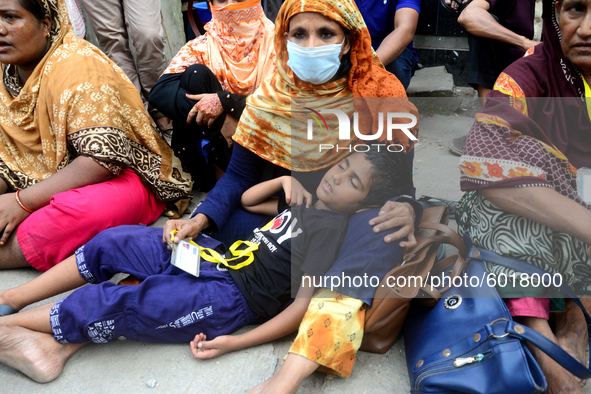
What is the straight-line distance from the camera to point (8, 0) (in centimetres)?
206

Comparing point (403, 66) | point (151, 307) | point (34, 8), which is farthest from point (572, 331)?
point (34, 8)

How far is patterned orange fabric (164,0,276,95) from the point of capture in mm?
2646

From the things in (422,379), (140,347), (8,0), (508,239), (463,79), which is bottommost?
(463,79)

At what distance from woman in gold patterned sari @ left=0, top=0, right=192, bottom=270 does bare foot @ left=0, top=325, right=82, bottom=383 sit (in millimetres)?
579

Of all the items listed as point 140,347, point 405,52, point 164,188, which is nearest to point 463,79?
point 405,52

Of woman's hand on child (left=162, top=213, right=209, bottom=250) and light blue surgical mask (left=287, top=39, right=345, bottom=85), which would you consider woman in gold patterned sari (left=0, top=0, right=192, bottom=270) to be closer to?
woman's hand on child (left=162, top=213, right=209, bottom=250)

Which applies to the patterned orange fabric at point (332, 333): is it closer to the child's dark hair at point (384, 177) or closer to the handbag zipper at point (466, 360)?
the handbag zipper at point (466, 360)

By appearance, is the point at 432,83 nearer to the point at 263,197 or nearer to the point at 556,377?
the point at 263,197

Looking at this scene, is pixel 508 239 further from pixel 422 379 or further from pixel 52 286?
pixel 52 286

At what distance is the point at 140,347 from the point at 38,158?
1271 millimetres

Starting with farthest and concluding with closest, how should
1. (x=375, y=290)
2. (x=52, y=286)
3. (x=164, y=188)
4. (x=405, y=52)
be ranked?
Result: (x=405, y=52) → (x=164, y=188) → (x=52, y=286) → (x=375, y=290)

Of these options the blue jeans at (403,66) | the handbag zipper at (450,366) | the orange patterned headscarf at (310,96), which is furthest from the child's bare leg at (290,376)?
the blue jeans at (403,66)

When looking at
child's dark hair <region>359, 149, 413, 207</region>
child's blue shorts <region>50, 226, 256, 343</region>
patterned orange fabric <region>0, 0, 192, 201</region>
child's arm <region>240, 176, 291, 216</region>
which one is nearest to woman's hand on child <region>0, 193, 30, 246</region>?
patterned orange fabric <region>0, 0, 192, 201</region>

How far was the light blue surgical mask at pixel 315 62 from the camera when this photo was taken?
187 cm
